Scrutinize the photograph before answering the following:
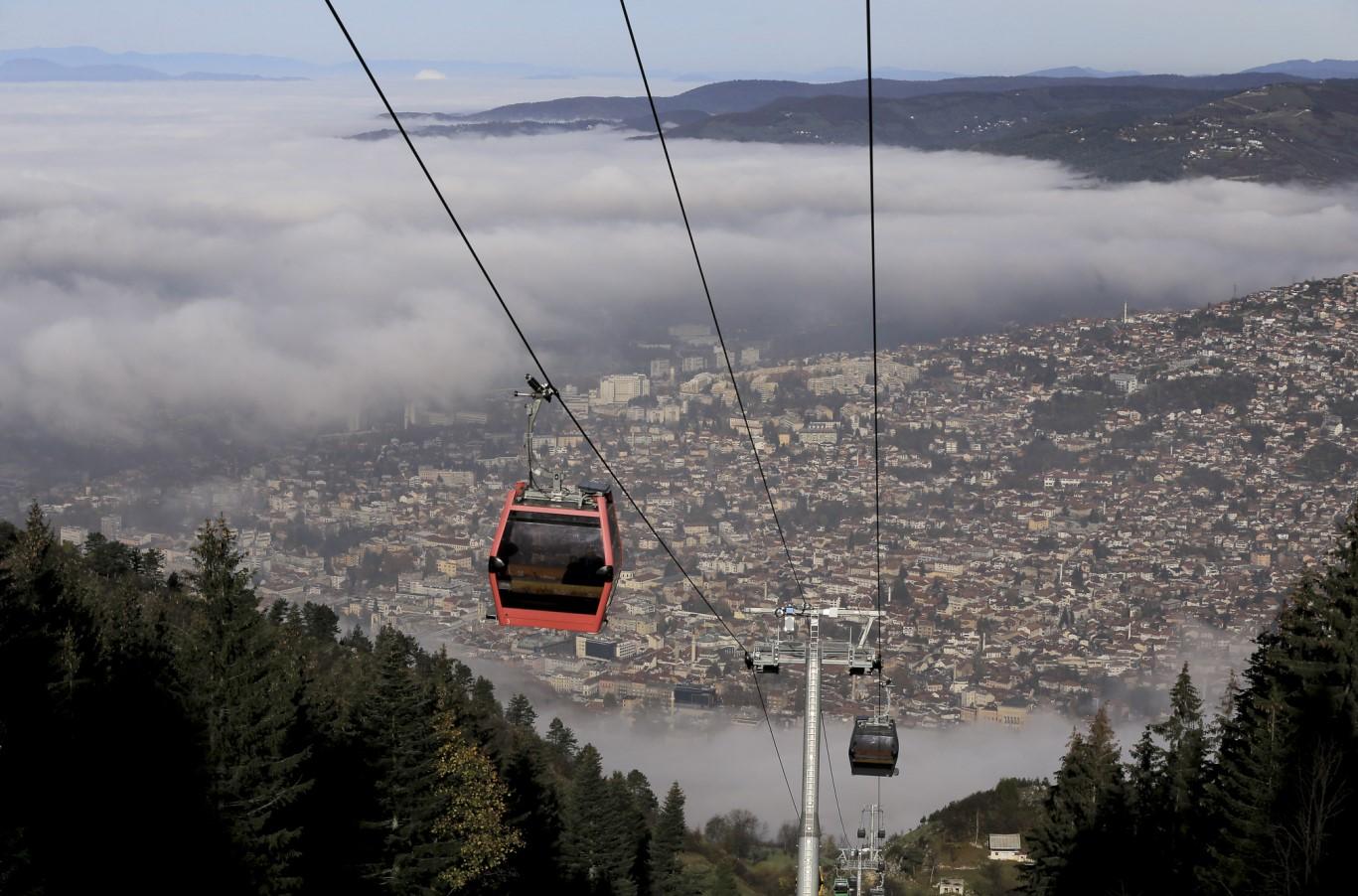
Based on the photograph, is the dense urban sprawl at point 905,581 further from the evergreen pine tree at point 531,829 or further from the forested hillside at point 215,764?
the forested hillside at point 215,764

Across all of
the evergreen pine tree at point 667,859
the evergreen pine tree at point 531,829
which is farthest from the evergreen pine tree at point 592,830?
the evergreen pine tree at point 667,859

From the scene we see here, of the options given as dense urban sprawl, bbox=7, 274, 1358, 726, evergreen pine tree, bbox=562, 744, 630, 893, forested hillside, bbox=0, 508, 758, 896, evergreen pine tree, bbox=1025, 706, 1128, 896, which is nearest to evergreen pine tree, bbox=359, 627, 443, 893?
forested hillside, bbox=0, 508, 758, 896

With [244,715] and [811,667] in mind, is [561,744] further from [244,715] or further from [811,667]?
[811,667]

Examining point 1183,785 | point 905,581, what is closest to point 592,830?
point 1183,785

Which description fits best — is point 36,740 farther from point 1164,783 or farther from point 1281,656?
point 1164,783

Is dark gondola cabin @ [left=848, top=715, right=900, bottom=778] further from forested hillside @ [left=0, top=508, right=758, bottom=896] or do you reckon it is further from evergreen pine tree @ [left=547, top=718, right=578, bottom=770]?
evergreen pine tree @ [left=547, top=718, right=578, bottom=770]

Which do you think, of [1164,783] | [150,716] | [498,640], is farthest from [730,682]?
[150,716]
